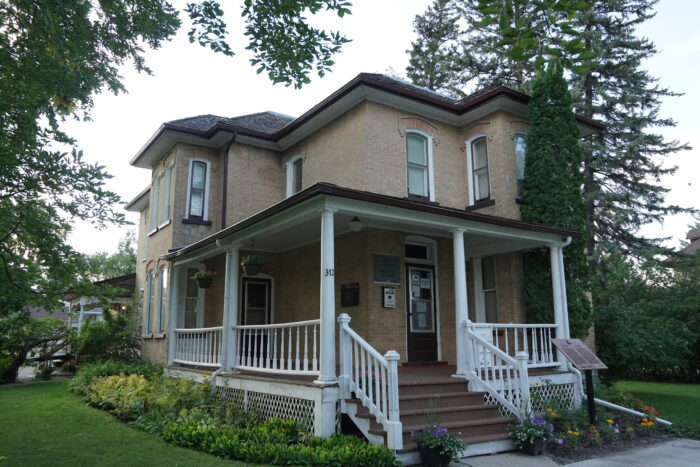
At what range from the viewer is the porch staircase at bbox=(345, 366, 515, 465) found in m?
7.09

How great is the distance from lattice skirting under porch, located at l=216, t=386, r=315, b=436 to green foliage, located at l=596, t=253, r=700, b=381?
867 centimetres

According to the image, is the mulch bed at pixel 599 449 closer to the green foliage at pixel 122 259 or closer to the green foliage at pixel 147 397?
the green foliage at pixel 147 397

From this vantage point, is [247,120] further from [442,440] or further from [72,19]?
[442,440]

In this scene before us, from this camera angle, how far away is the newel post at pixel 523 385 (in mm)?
8094

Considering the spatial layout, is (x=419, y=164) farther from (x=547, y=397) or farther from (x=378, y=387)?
(x=378, y=387)

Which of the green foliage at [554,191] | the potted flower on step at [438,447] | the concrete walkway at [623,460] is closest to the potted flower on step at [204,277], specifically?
the green foliage at [554,191]

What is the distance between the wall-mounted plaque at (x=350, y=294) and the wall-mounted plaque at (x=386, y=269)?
46 centimetres

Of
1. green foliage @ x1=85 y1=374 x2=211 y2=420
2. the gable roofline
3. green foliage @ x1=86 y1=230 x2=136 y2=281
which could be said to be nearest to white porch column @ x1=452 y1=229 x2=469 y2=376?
the gable roofline

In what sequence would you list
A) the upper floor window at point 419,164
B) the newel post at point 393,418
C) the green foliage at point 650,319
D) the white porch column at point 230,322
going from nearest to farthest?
the newel post at point 393,418
the white porch column at point 230,322
the upper floor window at point 419,164
the green foliage at point 650,319

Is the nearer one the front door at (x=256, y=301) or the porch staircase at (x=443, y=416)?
the porch staircase at (x=443, y=416)

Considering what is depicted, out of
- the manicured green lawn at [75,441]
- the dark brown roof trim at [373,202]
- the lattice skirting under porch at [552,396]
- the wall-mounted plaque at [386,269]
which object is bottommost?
the manicured green lawn at [75,441]

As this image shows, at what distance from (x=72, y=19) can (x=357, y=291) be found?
22.3 ft

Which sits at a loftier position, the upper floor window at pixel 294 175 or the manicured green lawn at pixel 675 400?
the upper floor window at pixel 294 175

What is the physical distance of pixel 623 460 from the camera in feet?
24.8
